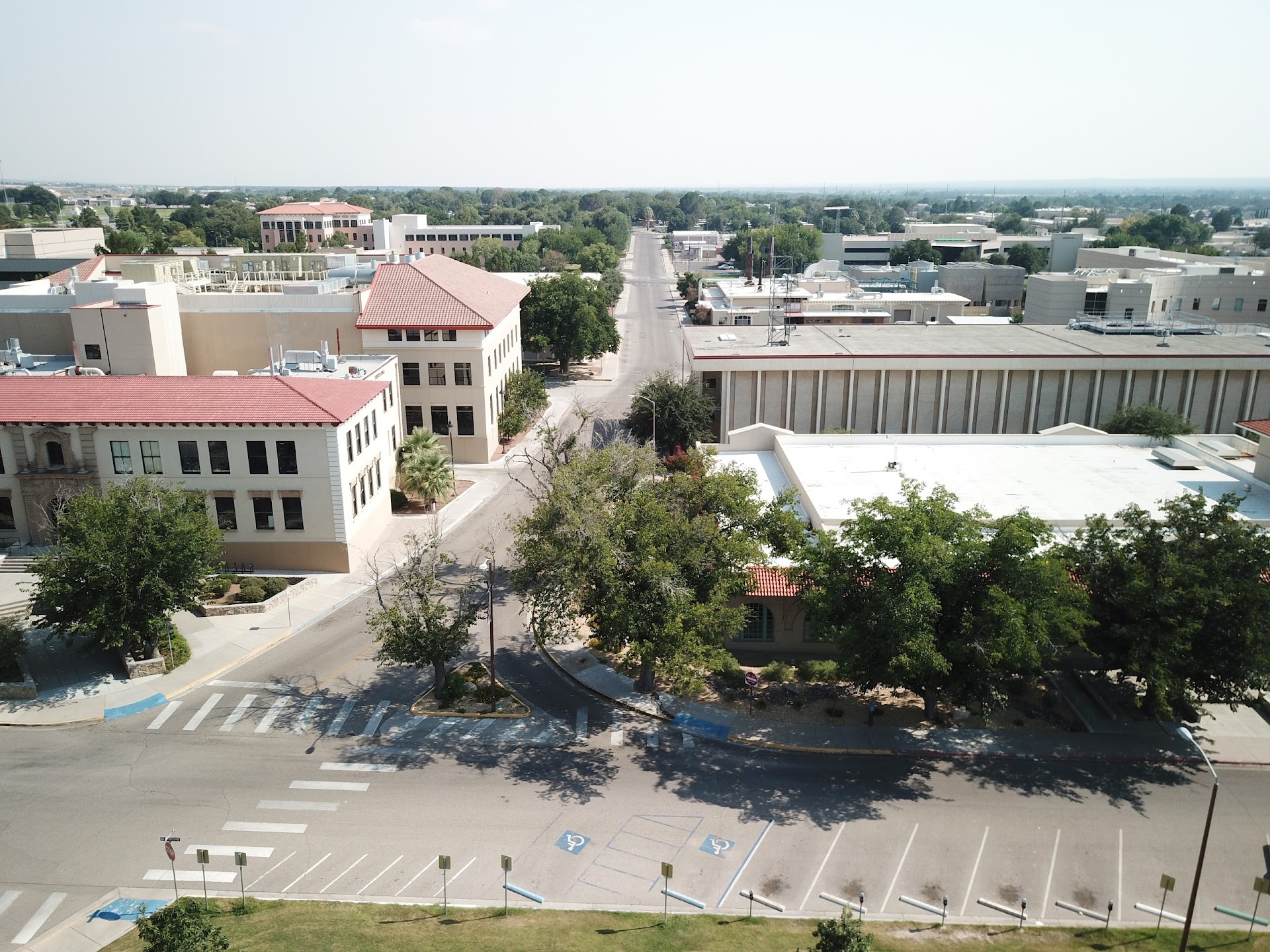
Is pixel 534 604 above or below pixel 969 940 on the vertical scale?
above

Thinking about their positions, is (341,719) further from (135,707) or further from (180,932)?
(180,932)

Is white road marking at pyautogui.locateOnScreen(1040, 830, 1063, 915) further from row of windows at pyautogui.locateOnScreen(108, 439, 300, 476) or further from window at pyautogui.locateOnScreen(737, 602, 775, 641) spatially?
row of windows at pyautogui.locateOnScreen(108, 439, 300, 476)

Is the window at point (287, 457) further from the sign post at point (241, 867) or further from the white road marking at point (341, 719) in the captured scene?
the sign post at point (241, 867)

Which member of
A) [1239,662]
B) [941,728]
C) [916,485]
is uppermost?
[916,485]

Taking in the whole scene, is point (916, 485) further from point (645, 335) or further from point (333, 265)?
point (645, 335)

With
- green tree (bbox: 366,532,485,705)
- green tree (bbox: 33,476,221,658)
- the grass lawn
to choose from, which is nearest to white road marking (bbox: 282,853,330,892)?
the grass lawn

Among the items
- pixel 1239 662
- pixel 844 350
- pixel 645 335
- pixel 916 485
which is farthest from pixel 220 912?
pixel 645 335
